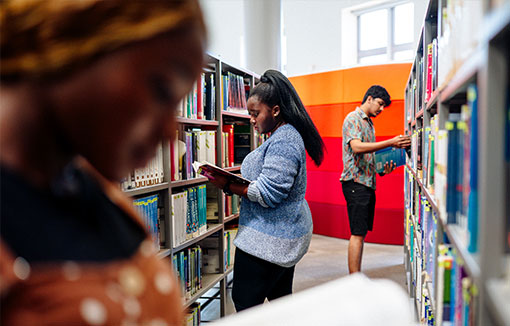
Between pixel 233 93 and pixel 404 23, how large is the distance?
5.55 metres

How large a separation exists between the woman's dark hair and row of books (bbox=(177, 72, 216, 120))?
663 millimetres

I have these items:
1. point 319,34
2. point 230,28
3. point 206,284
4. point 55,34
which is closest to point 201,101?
point 206,284

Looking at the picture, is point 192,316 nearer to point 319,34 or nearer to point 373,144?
point 373,144

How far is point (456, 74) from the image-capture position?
35.9 inches

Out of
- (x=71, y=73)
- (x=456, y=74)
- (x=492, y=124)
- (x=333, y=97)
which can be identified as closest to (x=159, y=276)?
(x=71, y=73)

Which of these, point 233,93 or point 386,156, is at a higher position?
point 233,93

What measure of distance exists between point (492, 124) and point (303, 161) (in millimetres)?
1118

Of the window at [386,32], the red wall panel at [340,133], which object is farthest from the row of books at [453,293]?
the window at [386,32]

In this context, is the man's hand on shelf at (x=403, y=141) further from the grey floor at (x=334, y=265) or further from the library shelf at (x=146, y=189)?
the library shelf at (x=146, y=189)

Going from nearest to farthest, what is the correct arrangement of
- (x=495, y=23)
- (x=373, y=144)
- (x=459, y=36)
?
1. (x=495, y=23)
2. (x=459, y=36)
3. (x=373, y=144)

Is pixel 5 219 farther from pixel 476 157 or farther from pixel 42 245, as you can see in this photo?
pixel 476 157

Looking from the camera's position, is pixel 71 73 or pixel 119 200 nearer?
pixel 71 73

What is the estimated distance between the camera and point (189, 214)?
94.8 inches

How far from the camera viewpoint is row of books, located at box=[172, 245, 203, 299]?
2.30 m
